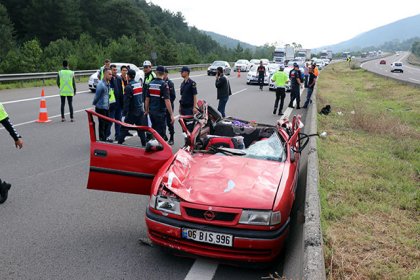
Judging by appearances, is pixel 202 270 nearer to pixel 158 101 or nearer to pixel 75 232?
pixel 75 232

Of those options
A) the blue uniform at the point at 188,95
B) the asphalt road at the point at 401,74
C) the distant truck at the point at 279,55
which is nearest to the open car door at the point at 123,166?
the blue uniform at the point at 188,95

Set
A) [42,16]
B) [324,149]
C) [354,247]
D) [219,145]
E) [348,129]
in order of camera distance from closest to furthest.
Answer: [354,247] < [219,145] < [324,149] < [348,129] < [42,16]

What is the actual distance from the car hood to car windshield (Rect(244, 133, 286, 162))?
0.18 meters

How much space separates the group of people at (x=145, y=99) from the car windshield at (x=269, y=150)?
317 centimetres

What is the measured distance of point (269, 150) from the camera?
18.2 ft

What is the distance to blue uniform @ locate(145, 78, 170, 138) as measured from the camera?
8.62 metres

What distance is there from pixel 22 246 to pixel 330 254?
3.31m

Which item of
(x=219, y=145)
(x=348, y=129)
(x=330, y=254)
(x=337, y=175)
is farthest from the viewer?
(x=348, y=129)

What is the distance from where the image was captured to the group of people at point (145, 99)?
8656mm

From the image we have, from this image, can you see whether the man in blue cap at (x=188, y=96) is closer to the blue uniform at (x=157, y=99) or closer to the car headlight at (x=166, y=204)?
the blue uniform at (x=157, y=99)

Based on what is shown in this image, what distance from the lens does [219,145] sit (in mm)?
5895

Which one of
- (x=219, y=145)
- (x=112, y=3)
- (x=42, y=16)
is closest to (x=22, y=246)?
(x=219, y=145)

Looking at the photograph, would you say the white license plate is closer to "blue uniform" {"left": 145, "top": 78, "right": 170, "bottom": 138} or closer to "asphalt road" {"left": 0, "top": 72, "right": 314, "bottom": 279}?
"asphalt road" {"left": 0, "top": 72, "right": 314, "bottom": 279}

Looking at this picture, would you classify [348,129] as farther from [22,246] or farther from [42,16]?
[42,16]
